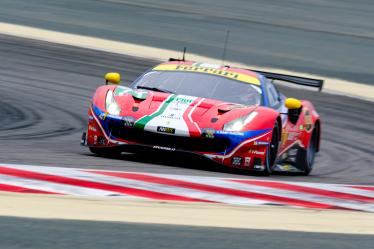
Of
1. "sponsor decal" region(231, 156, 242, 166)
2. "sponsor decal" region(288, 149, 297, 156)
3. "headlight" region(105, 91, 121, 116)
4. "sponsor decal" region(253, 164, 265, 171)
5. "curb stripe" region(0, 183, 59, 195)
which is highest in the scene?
"headlight" region(105, 91, 121, 116)

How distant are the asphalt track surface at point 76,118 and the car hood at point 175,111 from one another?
1.03 ft

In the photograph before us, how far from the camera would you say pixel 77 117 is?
43.9 feet

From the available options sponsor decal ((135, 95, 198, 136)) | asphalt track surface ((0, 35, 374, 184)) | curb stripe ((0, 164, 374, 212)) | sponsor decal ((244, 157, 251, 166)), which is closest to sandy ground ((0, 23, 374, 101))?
asphalt track surface ((0, 35, 374, 184))

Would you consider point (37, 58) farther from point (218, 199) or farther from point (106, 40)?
point (218, 199)

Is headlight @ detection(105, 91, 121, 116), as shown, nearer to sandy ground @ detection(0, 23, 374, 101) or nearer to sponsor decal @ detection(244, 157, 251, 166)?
sponsor decal @ detection(244, 157, 251, 166)

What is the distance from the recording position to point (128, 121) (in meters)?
9.05

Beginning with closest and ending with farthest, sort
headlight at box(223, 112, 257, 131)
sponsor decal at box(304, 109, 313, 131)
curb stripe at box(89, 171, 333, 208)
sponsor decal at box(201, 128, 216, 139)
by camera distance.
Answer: curb stripe at box(89, 171, 333, 208), sponsor decal at box(201, 128, 216, 139), headlight at box(223, 112, 257, 131), sponsor decal at box(304, 109, 313, 131)

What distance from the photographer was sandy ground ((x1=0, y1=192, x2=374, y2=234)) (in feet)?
19.5

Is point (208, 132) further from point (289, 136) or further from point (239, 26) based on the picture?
point (239, 26)

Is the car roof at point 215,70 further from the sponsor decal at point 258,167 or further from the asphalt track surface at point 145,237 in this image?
the asphalt track surface at point 145,237

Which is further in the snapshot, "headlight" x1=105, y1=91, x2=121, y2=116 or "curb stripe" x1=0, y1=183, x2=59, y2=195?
"headlight" x1=105, y1=91, x2=121, y2=116

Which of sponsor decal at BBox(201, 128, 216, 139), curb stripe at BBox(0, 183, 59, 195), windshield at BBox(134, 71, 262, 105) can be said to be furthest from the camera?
windshield at BBox(134, 71, 262, 105)

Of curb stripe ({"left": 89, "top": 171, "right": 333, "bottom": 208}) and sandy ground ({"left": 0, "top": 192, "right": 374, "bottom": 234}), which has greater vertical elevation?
sandy ground ({"left": 0, "top": 192, "right": 374, "bottom": 234})

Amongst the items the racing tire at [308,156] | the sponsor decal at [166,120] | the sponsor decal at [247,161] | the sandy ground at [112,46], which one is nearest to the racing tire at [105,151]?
the sponsor decal at [166,120]
